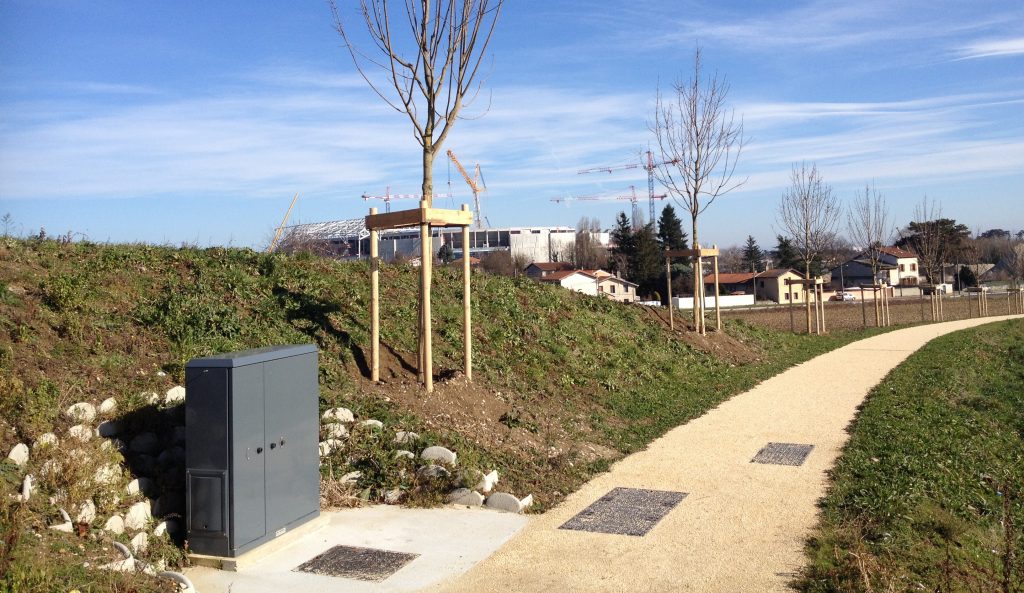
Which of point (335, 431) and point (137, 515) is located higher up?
point (335, 431)

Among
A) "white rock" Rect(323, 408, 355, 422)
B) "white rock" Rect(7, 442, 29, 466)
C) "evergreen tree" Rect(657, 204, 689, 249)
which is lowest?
"white rock" Rect(323, 408, 355, 422)

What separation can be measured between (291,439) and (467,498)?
195 cm

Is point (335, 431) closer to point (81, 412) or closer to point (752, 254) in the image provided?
point (81, 412)

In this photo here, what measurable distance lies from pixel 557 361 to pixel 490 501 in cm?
586

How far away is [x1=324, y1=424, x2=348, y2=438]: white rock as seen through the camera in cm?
787

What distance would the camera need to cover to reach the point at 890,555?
5.87 meters

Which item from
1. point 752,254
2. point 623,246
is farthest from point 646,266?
point 752,254

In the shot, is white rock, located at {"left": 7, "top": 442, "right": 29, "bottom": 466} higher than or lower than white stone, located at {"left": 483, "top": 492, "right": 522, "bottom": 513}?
higher

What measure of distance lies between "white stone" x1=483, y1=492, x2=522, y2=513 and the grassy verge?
2610 mm

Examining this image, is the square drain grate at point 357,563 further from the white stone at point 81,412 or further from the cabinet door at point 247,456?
the white stone at point 81,412

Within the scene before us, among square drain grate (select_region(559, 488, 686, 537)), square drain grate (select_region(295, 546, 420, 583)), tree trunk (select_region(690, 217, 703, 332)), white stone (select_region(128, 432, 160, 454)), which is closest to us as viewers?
square drain grate (select_region(295, 546, 420, 583))

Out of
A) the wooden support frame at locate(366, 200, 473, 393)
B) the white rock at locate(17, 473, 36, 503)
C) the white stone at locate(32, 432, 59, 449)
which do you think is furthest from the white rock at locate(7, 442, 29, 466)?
the wooden support frame at locate(366, 200, 473, 393)

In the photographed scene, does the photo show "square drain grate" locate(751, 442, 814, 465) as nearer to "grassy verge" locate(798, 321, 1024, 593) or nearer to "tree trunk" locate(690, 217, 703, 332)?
"grassy verge" locate(798, 321, 1024, 593)

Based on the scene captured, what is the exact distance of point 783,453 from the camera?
946cm
